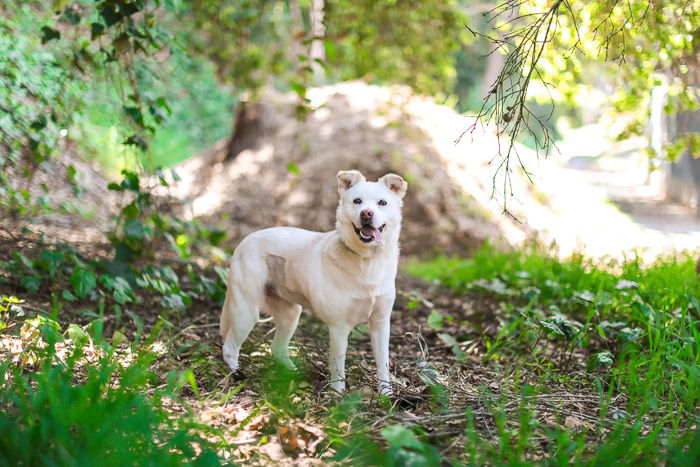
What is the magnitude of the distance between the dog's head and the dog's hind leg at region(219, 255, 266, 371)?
675 mm

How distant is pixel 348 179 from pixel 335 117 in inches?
305

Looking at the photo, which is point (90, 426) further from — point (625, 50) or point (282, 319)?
point (625, 50)

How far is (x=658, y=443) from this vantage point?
9.27ft

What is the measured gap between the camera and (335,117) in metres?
11.3

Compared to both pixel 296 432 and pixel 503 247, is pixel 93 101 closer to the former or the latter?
pixel 296 432

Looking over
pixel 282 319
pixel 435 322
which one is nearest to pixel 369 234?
pixel 282 319

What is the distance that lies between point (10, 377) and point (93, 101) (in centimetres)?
330

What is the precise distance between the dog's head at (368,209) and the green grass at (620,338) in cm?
125

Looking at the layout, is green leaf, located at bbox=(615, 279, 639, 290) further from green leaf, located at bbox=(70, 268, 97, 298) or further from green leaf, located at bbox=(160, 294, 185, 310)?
green leaf, located at bbox=(70, 268, 97, 298)

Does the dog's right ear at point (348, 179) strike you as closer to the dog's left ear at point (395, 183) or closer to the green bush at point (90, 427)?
the dog's left ear at point (395, 183)

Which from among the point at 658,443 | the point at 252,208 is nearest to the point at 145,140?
the point at 658,443

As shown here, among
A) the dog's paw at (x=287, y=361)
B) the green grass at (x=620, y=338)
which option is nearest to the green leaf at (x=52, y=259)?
the dog's paw at (x=287, y=361)

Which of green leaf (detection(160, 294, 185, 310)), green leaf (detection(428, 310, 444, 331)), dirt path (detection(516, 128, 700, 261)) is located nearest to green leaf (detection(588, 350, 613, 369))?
green leaf (detection(428, 310, 444, 331))

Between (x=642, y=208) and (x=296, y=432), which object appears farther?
(x=642, y=208)
